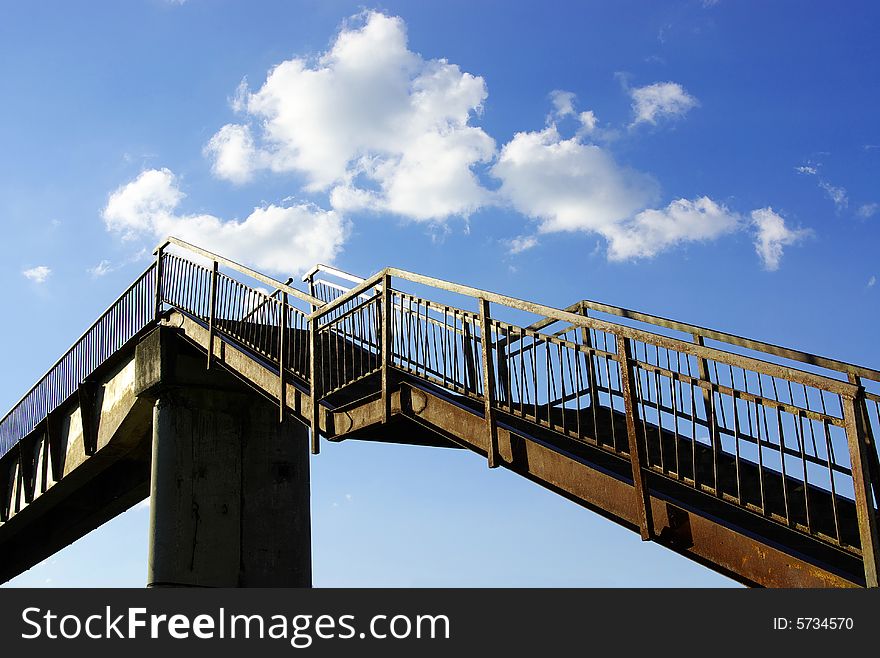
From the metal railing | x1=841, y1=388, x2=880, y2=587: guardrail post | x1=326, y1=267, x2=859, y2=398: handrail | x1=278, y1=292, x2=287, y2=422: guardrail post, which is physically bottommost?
x1=841, y1=388, x2=880, y2=587: guardrail post

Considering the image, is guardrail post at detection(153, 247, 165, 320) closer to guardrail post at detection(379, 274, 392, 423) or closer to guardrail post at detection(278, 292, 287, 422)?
guardrail post at detection(278, 292, 287, 422)

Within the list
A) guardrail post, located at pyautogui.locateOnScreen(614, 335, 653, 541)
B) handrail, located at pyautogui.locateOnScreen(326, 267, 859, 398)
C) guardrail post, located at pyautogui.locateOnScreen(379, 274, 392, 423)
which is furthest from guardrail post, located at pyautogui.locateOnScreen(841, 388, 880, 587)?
guardrail post, located at pyautogui.locateOnScreen(379, 274, 392, 423)

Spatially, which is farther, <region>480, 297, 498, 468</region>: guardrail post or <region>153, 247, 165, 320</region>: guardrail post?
<region>153, 247, 165, 320</region>: guardrail post

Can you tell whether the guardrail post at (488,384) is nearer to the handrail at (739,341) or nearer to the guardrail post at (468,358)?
the guardrail post at (468,358)

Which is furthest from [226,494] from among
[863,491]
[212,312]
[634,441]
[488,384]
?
[863,491]

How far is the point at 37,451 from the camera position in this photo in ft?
61.8

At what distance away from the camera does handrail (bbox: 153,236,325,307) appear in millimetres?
10758

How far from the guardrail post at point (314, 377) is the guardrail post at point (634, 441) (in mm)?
4203

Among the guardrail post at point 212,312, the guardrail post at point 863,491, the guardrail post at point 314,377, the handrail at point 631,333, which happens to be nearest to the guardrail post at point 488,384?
the handrail at point 631,333

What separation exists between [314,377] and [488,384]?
9.61 feet

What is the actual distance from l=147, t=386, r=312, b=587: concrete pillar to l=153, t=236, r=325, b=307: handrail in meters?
1.92

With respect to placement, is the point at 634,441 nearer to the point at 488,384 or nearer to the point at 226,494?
the point at 488,384

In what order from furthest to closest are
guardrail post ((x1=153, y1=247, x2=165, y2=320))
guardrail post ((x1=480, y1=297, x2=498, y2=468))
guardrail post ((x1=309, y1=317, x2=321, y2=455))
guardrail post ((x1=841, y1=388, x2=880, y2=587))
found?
guardrail post ((x1=153, y1=247, x2=165, y2=320)) < guardrail post ((x1=309, y1=317, x2=321, y2=455)) < guardrail post ((x1=480, y1=297, x2=498, y2=468)) < guardrail post ((x1=841, y1=388, x2=880, y2=587))

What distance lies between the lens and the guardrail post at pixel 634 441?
713 centimetres
